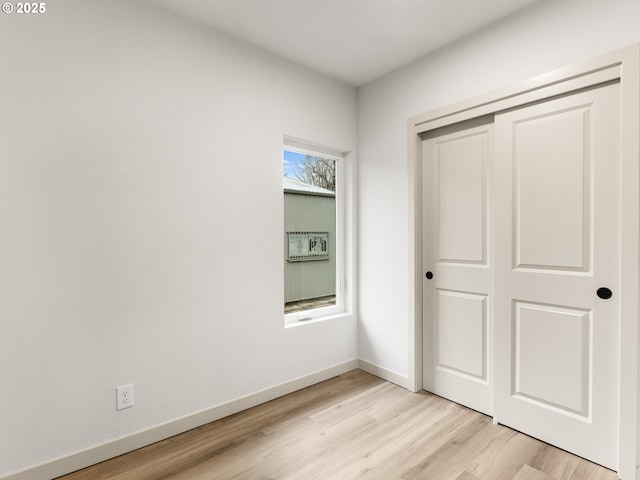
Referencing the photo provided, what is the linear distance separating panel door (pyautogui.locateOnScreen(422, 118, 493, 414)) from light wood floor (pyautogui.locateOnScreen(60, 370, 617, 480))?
241mm

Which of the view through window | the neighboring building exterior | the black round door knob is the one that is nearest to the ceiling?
the view through window

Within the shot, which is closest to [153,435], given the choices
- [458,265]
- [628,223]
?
[458,265]

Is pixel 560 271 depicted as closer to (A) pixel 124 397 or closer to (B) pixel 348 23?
(B) pixel 348 23

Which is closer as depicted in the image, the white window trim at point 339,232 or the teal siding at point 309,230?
the teal siding at point 309,230

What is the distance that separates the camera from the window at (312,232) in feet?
9.09

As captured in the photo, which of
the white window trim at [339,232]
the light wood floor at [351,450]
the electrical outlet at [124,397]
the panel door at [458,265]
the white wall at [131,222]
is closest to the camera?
the white wall at [131,222]

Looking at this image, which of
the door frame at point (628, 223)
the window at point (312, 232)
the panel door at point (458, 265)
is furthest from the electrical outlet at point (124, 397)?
the door frame at point (628, 223)

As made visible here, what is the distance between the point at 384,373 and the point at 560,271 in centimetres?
159

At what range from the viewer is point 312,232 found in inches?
116

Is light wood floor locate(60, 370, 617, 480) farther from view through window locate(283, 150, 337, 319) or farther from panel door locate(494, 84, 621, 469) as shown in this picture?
view through window locate(283, 150, 337, 319)

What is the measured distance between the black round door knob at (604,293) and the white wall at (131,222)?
199cm

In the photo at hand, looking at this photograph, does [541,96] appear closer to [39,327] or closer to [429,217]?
[429,217]

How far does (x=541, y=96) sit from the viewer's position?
6.35ft

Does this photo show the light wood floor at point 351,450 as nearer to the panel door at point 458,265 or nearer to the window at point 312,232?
the panel door at point 458,265
